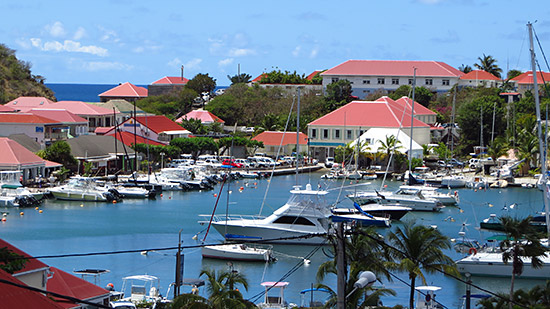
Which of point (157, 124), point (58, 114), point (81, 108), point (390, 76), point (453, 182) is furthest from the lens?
point (390, 76)

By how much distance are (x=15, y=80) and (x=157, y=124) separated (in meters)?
28.9

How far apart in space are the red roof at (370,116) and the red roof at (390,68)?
2188 cm

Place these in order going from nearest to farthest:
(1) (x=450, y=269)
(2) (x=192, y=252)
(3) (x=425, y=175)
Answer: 1. (1) (x=450, y=269)
2. (2) (x=192, y=252)
3. (3) (x=425, y=175)

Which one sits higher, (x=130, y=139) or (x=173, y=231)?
(x=130, y=139)

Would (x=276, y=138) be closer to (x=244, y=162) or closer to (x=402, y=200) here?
(x=244, y=162)

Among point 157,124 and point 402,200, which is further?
point 157,124

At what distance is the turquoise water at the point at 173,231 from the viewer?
123 ft

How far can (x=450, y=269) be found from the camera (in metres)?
28.9

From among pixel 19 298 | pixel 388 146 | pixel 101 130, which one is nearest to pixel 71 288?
pixel 19 298

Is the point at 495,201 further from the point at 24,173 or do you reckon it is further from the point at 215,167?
the point at 24,173

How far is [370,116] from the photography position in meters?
92.1

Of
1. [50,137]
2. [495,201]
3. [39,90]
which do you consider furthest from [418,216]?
[39,90]

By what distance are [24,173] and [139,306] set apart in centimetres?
3840

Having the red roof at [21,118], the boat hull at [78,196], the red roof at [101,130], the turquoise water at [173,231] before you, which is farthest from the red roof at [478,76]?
the boat hull at [78,196]
